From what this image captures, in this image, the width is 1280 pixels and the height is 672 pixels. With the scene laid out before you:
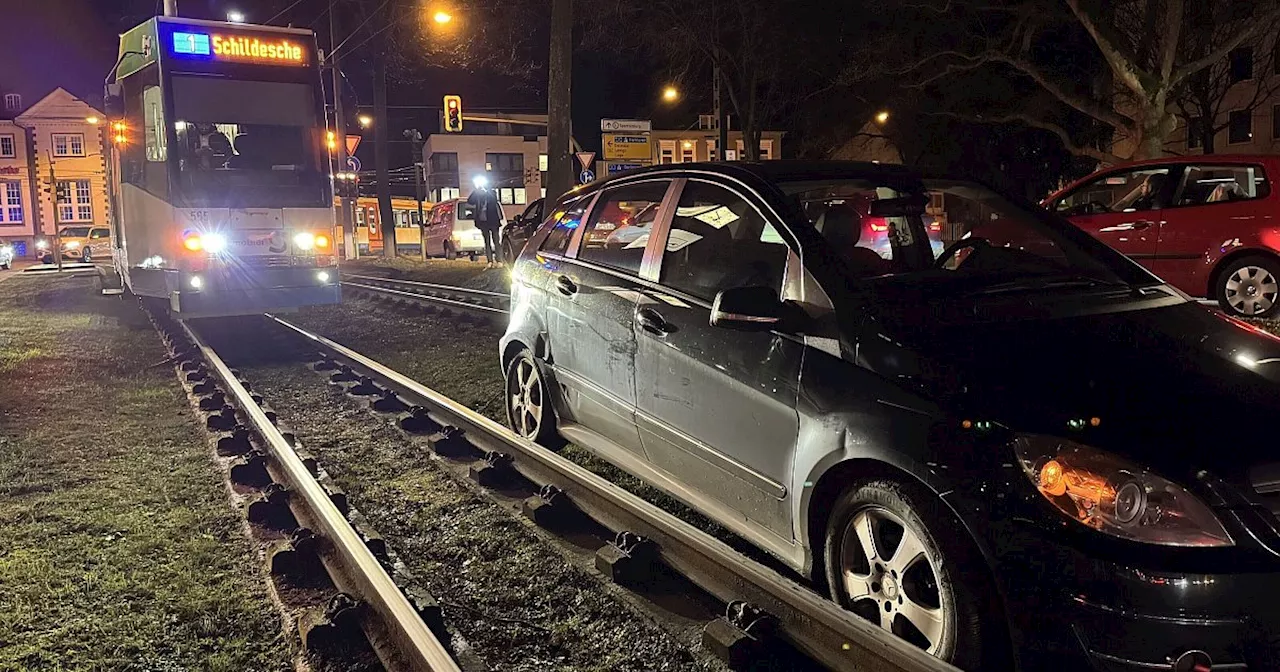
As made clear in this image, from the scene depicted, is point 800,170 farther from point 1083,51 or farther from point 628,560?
point 1083,51

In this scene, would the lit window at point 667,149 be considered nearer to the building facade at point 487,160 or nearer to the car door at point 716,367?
the building facade at point 487,160

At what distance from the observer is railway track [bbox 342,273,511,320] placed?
1263 cm

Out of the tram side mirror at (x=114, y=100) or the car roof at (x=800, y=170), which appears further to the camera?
the tram side mirror at (x=114, y=100)

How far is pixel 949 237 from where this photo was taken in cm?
410

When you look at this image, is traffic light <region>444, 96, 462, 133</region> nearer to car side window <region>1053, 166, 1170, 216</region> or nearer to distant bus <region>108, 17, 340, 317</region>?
distant bus <region>108, 17, 340, 317</region>

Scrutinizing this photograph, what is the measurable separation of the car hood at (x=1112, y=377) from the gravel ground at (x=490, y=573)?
1.24 metres

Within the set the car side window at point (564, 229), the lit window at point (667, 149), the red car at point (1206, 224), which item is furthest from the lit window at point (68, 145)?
the car side window at point (564, 229)

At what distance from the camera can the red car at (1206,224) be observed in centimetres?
830

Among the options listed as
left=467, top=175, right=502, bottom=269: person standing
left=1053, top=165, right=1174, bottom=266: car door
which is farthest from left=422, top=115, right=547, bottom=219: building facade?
left=1053, top=165, right=1174, bottom=266: car door

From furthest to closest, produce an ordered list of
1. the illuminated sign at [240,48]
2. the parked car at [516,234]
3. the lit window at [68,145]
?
the lit window at [68,145] < the parked car at [516,234] < the illuminated sign at [240,48]

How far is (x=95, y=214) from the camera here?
6350 centimetres

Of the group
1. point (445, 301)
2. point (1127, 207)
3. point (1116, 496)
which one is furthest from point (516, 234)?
point (1116, 496)

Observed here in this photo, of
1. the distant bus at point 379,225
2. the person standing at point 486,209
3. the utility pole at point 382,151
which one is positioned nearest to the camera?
the person standing at point 486,209

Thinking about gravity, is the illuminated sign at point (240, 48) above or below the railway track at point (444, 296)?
above
